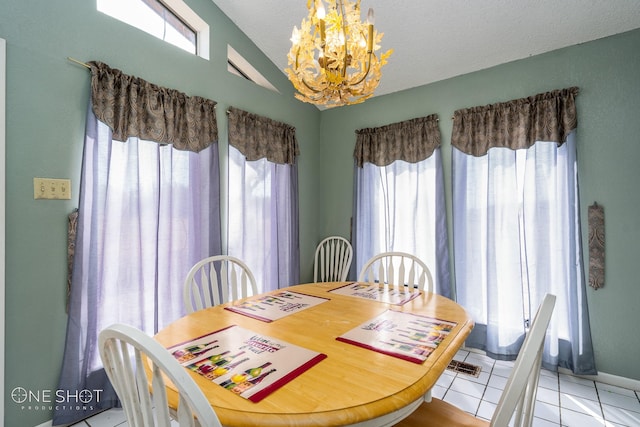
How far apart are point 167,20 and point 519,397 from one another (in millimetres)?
2976

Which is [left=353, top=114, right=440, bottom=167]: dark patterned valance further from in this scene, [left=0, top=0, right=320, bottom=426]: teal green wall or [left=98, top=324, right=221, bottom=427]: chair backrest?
[left=98, top=324, right=221, bottom=427]: chair backrest

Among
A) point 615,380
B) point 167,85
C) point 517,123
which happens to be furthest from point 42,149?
point 615,380

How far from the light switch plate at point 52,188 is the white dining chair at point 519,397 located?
6.77 ft

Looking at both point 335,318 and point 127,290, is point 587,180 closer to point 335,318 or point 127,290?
point 335,318

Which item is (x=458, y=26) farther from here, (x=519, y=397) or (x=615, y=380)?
(x=615, y=380)

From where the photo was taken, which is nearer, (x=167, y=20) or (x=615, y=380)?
(x=615, y=380)

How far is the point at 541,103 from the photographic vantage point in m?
2.28

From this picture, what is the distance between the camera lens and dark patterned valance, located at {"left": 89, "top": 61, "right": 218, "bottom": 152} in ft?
5.96

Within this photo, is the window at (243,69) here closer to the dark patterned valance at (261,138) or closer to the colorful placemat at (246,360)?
the dark patterned valance at (261,138)

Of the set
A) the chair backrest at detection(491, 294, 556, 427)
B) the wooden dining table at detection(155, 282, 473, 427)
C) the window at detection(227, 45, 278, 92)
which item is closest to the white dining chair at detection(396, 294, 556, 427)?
the chair backrest at detection(491, 294, 556, 427)

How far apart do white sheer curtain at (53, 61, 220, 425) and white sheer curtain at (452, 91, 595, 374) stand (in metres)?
2.23

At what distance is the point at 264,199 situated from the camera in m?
2.82

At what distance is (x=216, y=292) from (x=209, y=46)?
6.50ft

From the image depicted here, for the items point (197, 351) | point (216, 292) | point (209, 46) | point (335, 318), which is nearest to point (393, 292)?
point (335, 318)
